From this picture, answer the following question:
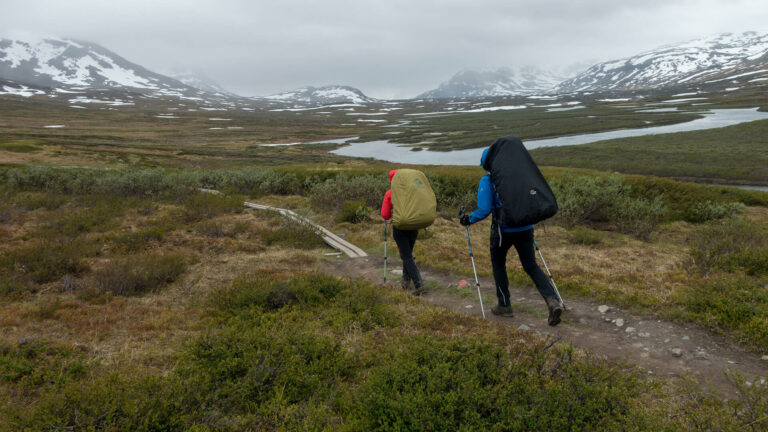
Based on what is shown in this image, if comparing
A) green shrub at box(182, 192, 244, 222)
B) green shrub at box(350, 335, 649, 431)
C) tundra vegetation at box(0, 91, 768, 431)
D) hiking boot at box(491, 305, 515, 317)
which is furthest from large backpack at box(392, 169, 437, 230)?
green shrub at box(182, 192, 244, 222)

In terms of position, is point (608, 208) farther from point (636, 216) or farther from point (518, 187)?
point (518, 187)

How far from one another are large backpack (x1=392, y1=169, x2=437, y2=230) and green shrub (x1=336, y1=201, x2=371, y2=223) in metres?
7.43

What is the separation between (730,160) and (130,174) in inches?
1829

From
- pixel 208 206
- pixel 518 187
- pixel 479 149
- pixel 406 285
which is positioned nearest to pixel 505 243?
pixel 518 187

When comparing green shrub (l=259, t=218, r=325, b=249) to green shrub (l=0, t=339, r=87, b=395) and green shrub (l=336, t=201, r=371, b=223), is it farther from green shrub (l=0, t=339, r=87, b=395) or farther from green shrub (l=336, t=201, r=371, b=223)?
green shrub (l=0, t=339, r=87, b=395)

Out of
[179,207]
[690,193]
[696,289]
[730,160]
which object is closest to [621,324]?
[696,289]

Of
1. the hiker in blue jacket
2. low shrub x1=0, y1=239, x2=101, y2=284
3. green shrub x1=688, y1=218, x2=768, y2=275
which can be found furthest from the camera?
low shrub x1=0, y1=239, x2=101, y2=284

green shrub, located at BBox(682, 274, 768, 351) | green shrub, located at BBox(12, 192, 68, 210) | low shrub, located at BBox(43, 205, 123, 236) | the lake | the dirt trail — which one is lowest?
the dirt trail

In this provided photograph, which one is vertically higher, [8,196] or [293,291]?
[8,196]

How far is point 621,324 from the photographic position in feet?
18.2

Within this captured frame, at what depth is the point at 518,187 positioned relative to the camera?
16.4 ft

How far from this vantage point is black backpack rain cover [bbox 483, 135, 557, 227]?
16.2ft

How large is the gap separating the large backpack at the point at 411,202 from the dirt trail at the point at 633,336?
1653mm

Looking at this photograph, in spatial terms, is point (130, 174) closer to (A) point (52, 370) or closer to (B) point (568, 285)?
(A) point (52, 370)
